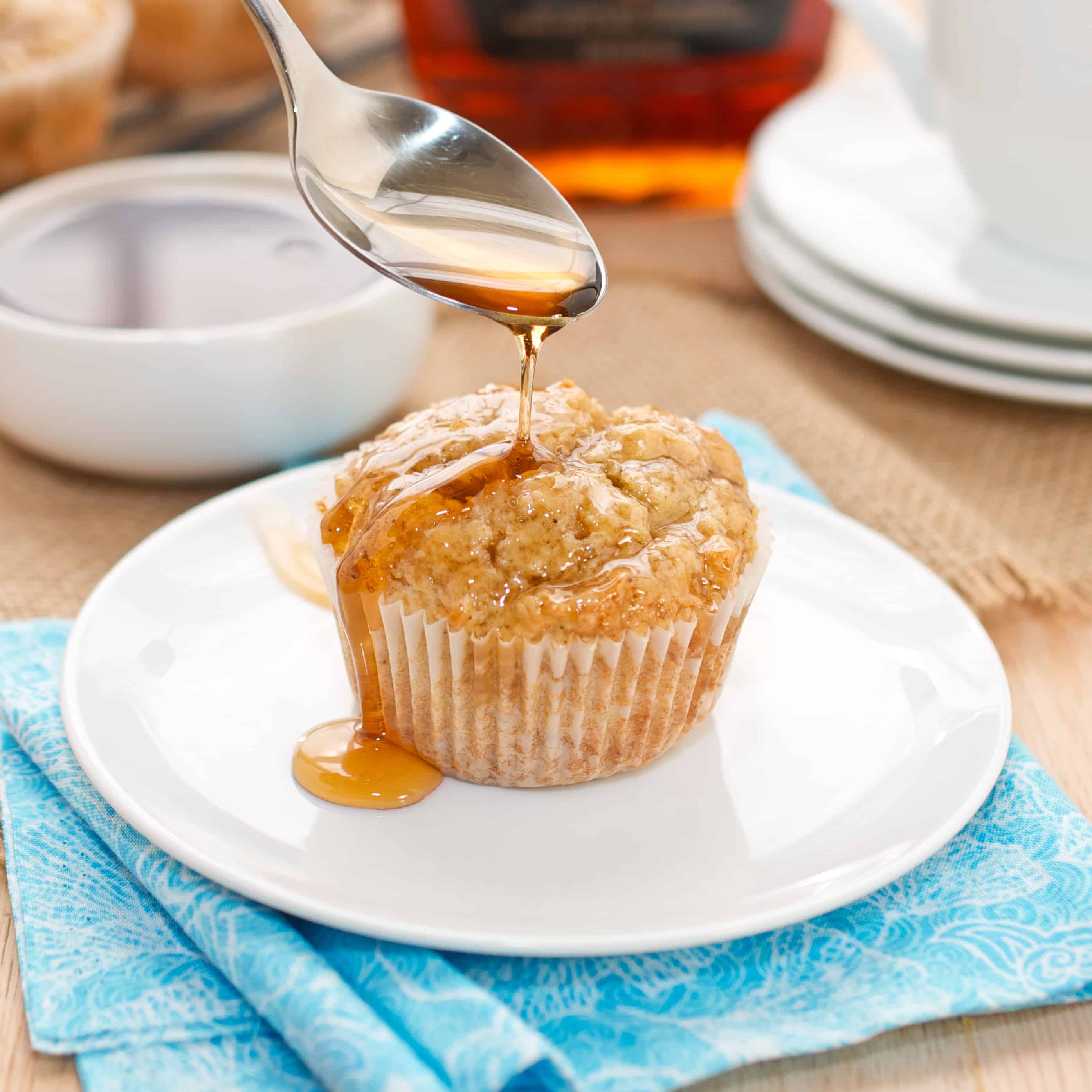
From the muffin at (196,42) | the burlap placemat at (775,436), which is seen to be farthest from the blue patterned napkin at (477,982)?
the muffin at (196,42)

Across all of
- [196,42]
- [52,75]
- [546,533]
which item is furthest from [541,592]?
[196,42]

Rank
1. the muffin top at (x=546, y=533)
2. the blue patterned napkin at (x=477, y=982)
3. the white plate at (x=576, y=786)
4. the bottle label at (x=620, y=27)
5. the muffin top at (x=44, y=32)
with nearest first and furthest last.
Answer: the blue patterned napkin at (x=477, y=982)
the white plate at (x=576, y=786)
the muffin top at (x=546, y=533)
the muffin top at (x=44, y=32)
the bottle label at (x=620, y=27)

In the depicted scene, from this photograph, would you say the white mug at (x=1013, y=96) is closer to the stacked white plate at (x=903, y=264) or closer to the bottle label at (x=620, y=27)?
the stacked white plate at (x=903, y=264)

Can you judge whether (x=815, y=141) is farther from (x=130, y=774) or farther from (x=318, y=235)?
(x=130, y=774)

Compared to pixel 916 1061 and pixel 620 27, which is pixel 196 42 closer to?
pixel 620 27

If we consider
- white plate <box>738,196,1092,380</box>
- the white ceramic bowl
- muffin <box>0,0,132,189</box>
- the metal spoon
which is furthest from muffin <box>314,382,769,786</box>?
muffin <box>0,0,132,189</box>

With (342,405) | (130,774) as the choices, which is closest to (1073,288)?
(342,405)
